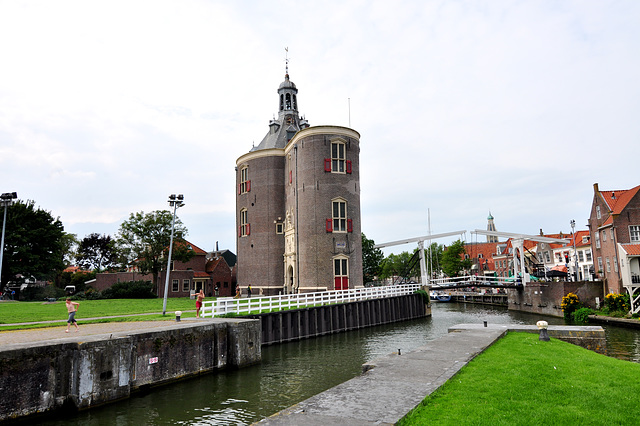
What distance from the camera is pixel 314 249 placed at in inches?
1624

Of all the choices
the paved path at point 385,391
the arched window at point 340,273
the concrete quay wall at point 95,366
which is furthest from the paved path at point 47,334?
the arched window at point 340,273

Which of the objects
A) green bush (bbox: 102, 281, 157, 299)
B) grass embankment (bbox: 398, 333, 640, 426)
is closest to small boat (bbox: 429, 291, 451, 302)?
green bush (bbox: 102, 281, 157, 299)

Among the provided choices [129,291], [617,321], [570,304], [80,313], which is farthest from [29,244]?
[617,321]

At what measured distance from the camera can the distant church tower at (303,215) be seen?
4144 cm

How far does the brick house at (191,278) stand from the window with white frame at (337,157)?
93.6ft

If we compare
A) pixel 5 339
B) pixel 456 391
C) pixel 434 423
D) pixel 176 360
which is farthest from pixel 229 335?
pixel 434 423

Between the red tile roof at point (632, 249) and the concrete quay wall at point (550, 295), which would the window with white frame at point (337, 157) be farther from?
the red tile roof at point (632, 249)

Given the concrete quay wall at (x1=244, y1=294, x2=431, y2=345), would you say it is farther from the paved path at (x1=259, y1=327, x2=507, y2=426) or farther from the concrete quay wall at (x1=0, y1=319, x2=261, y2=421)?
the paved path at (x1=259, y1=327, x2=507, y2=426)

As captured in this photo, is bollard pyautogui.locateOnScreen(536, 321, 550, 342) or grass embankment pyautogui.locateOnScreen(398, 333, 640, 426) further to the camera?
bollard pyautogui.locateOnScreen(536, 321, 550, 342)

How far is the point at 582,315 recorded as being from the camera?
119ft

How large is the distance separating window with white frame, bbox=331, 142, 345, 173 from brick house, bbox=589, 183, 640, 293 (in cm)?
2490

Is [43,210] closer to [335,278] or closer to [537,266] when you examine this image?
[335,278]

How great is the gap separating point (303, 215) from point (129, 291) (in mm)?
23275

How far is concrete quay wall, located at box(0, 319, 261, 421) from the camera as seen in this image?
1198 cm
